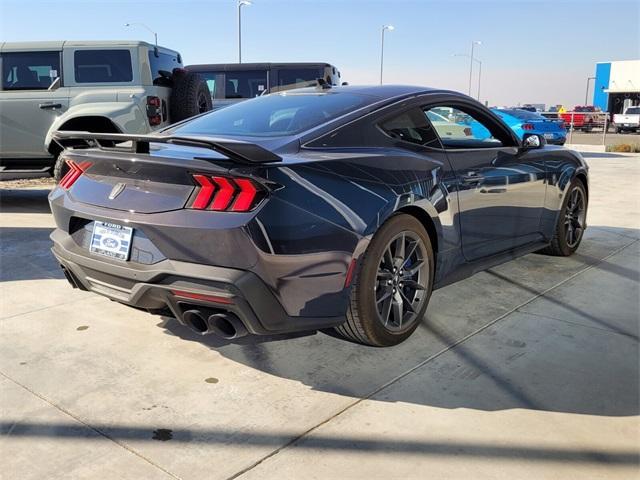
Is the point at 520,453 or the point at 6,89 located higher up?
the point at 6,89

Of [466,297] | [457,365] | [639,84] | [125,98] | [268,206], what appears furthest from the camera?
[639,84]

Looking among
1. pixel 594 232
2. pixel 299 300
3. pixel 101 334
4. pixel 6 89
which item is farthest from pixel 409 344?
pixel 6 89

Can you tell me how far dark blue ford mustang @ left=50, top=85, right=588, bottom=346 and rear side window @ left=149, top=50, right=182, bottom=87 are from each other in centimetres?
420

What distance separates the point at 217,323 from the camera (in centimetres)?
257

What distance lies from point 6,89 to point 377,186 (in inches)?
256

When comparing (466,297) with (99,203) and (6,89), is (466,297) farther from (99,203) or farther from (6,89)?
(6,89)

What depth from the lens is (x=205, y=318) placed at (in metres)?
2.56

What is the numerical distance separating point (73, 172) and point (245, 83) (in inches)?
403

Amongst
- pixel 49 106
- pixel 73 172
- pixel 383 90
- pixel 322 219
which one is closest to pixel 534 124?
pixel 49 106

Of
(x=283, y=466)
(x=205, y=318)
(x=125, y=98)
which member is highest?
(x=125, y=98)

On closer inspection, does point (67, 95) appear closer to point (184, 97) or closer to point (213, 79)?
point (184, 97)

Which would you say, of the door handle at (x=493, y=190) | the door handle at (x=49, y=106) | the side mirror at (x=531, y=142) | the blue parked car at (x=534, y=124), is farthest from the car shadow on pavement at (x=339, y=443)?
the blue parked car at (x=534, y=124)

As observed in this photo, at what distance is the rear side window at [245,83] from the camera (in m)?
12.8

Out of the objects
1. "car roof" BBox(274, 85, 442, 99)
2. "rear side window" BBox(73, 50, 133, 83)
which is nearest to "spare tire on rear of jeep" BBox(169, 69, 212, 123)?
"rear side window" BBox(73, 50, 133, 83)
